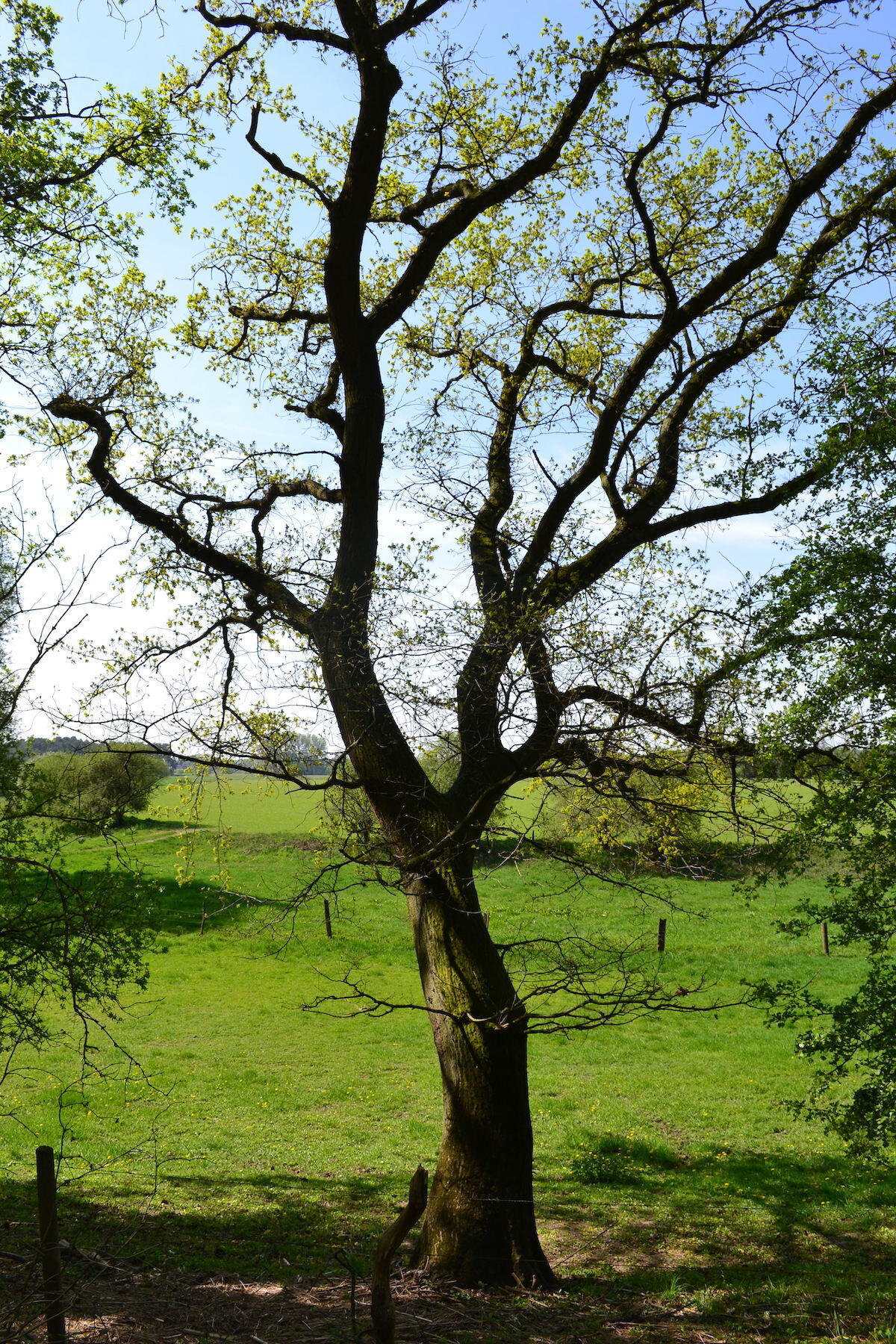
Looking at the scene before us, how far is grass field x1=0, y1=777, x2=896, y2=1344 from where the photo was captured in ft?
28.5

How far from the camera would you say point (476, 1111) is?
8.05m

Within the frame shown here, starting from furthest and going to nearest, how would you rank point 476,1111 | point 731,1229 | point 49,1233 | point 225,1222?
point 731,1229, point 225,1222, point 476,1111, point 49,1233

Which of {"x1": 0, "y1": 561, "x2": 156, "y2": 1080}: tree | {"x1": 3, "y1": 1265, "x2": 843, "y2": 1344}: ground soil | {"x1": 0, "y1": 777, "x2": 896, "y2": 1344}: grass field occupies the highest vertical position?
{"x1": 0, "y1": 561, "x2": 156, "y2": 1080}: tree

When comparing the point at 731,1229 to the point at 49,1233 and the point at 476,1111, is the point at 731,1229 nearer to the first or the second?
the point at 476,1111

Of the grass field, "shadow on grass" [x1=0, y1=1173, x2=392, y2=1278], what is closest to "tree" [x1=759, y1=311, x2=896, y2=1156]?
the grass field

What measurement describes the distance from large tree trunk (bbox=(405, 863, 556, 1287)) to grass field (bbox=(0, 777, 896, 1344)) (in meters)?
0.90

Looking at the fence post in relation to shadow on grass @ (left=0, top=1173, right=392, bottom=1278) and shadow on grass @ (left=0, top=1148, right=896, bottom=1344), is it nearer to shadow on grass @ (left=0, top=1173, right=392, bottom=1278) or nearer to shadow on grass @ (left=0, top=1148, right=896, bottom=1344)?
shadow on grass @ (left=0, top=1148, right=896, bottom=1344)

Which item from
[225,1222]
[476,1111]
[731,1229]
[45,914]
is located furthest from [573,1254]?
[45,914]

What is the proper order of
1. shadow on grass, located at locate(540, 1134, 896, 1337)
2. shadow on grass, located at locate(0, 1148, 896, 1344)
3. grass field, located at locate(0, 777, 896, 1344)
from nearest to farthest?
shadow on grass, located at locate(0, 1148, 896, 1344), shadow on grass, located at locate(540, 1134, 896, 1337), grass field, located at locate(0, 777, 896, 1344)

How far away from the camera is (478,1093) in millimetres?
8070

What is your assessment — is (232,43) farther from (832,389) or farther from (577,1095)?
(577,1095)

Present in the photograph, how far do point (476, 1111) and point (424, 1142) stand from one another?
22.9 ft

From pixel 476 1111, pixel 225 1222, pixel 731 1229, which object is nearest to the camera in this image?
pixel 476 1111

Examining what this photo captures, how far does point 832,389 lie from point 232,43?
285 inches
